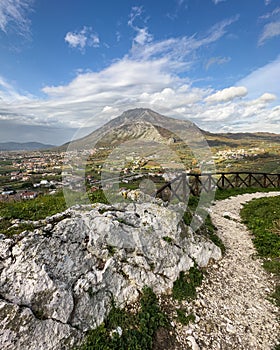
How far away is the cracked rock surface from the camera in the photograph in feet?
14.1

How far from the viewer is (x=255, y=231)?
10.5 m

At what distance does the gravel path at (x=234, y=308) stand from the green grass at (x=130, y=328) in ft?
2.39

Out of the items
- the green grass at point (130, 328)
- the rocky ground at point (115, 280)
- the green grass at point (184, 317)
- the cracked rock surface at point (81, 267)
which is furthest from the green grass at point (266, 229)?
the green grass at point (130, 328)

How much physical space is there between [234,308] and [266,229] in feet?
18.4

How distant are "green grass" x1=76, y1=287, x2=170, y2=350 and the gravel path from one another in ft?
2.39

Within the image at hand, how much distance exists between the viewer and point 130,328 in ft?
16.3

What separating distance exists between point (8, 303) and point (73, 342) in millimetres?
1559

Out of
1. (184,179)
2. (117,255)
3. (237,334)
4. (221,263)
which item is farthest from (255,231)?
(117,255)

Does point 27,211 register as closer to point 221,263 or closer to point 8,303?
point 8,303

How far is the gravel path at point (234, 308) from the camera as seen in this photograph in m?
5.18

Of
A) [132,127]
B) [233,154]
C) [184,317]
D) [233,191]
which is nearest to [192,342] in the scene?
[184,317]

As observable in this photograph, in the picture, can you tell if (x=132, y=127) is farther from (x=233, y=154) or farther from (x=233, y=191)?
(x=233, y=154)

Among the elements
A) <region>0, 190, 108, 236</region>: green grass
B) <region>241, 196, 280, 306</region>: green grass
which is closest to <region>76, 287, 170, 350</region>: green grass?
<region>0, 190, 108, 236</region>: green grass

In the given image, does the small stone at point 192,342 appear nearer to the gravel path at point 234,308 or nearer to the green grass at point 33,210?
the gravel path at point 234,308
